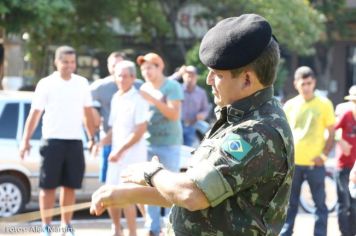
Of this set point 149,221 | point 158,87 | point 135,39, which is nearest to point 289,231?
point 149,221

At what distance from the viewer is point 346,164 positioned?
8969 mm

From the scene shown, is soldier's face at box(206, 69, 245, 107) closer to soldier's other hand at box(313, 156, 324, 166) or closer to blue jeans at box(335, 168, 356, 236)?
soldier's other hand at box(313, 156, 324, 166)

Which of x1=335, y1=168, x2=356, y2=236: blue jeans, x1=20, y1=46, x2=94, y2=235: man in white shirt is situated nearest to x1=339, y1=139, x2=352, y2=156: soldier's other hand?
x1=335, y1=168, x2=356, y2=236: blue jeans

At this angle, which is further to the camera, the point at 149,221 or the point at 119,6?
the point at 119,6

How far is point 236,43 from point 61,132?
5.82 metres

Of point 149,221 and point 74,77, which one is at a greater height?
point 74,77

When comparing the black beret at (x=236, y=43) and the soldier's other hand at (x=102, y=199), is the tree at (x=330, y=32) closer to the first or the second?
the black beret at (x=236, y=43)

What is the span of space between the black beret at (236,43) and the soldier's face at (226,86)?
0.04 meters

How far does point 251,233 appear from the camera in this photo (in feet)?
10.1

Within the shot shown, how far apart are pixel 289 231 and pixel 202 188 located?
6.17 meters

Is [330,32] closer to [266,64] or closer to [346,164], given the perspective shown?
[346,164]

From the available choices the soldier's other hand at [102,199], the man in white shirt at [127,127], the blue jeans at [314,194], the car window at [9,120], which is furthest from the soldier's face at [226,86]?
the car window at [9,120]

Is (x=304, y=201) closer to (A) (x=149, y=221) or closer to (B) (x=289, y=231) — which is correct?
(B) (x=289, y=231)

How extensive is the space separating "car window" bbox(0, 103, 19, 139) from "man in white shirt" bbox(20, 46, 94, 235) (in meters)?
1.78
